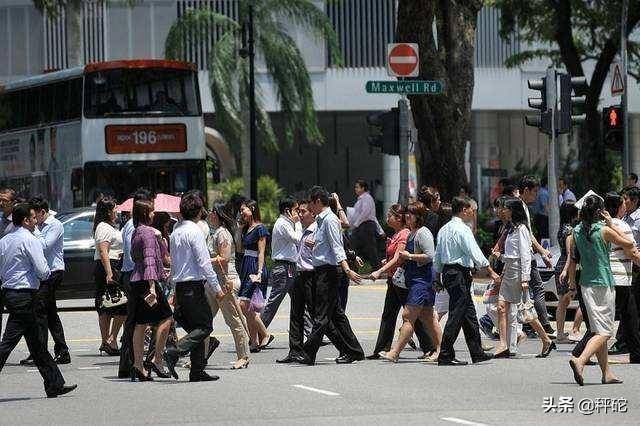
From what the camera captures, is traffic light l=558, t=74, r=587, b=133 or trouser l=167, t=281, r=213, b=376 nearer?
trouser l=167, t=281, r=213, b=376

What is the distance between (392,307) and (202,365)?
2.79m

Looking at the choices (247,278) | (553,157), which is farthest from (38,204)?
(553,157)

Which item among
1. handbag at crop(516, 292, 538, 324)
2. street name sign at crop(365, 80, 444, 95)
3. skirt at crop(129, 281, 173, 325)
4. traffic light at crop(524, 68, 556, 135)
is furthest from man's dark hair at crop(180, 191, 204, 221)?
traffic light at crop(524, 68, 556, 135)

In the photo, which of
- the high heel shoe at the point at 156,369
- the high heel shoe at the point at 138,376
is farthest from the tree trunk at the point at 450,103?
the high heel shoe at the point at 138,376

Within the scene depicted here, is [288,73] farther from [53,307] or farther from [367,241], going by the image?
[53,307]

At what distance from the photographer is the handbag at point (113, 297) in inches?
677

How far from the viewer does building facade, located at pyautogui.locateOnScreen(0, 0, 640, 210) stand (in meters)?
59.4

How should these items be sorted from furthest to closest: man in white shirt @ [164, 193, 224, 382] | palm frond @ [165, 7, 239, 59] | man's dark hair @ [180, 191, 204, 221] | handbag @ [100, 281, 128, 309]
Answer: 1. palm frond @ [165, 7, 239, 59]
2. handbag @ [100, 281, 128, 309]
3. man's dark hair @ [180, 191, 204, 221]
4. man in white shirt @ [164, 193, 224, 382]

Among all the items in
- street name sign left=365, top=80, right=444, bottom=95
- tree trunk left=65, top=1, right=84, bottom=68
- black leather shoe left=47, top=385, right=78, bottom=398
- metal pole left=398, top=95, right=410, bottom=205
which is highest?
tree trunk left=65, top=1, right=84, bottom=68

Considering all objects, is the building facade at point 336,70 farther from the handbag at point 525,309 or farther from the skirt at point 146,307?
the skirt at point 146,307

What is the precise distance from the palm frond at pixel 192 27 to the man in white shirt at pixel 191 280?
119 ft

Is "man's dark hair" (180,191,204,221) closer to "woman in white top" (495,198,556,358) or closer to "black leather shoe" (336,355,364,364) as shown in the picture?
"black leather shoe" (336,355,364,364)

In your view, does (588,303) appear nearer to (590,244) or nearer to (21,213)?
(590,244)

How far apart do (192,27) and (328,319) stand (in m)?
36.1
